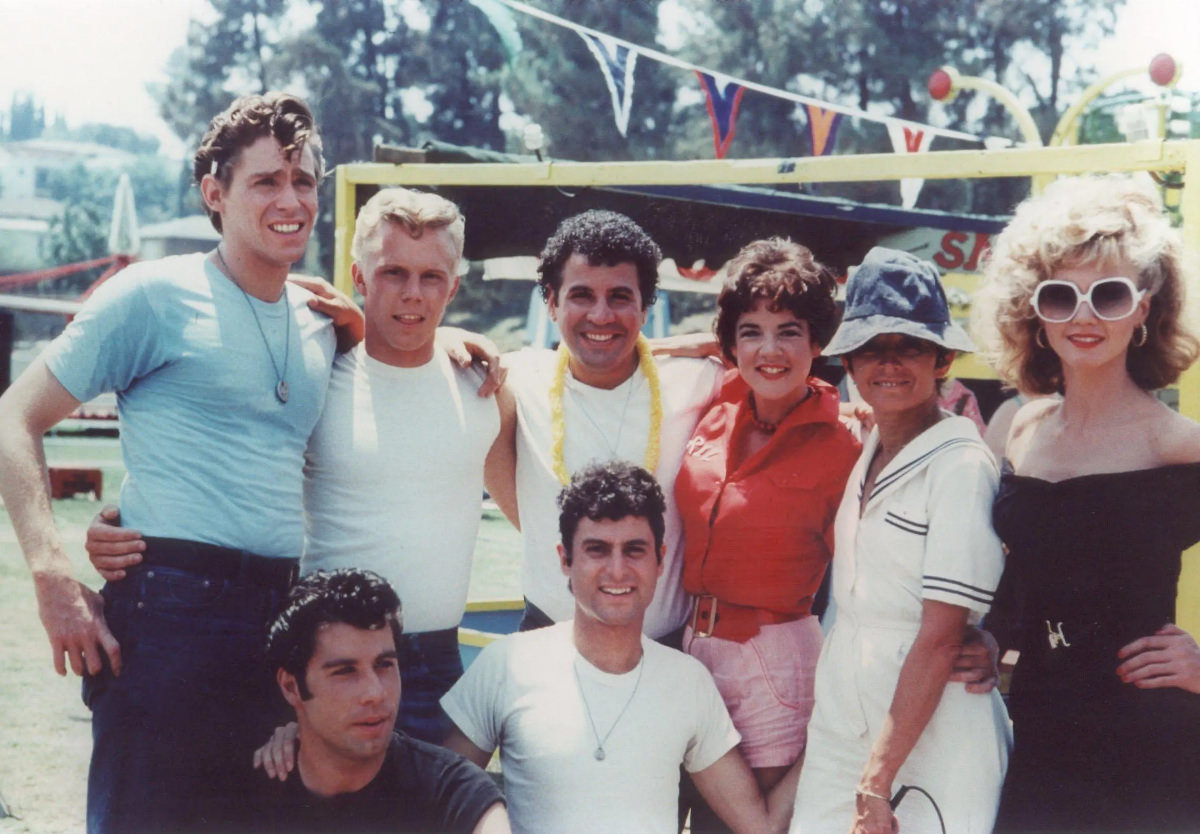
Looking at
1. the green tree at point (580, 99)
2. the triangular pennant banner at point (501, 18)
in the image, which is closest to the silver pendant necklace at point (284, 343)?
the triangular pennant banner at point (501, 18)

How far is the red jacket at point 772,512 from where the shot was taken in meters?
2.73

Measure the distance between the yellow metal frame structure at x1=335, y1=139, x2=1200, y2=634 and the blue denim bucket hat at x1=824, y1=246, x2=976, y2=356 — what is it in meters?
0.50

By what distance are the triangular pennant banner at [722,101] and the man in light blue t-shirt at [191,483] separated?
200 inches

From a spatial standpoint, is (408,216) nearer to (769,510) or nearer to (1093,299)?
(769,510)

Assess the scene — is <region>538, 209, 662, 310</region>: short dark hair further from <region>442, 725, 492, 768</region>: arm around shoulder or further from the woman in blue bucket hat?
<region>442, 725, 492, 768</region>: arm around shoulder

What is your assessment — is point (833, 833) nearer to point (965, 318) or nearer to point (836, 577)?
point (836, 577)

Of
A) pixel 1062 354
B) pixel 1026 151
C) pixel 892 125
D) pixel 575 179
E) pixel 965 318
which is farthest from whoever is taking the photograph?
pixel 892 125

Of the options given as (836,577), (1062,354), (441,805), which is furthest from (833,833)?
(1062,354)

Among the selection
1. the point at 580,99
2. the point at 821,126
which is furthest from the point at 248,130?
the point at 580,99

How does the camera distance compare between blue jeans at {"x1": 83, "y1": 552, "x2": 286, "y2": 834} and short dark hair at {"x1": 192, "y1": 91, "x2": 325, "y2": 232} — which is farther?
short dark hair at {"x1": 192, "y1": 91, "x2": 325, "y2": 232}

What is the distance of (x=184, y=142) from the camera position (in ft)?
74.1

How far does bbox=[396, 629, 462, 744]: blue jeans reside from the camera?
9.23 feet

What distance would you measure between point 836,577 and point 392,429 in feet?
3.66

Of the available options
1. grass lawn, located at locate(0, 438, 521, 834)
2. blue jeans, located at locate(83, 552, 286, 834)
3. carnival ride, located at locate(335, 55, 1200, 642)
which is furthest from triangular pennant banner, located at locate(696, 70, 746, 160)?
blue jeans, located at locate(83, 552, 286, 834)
